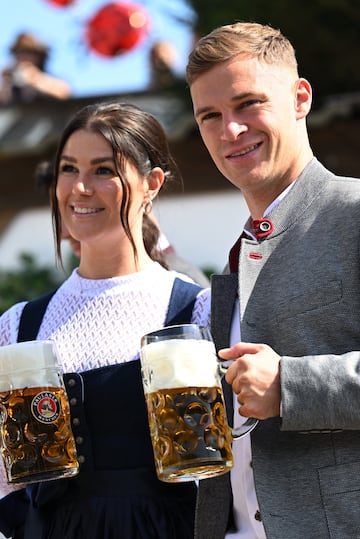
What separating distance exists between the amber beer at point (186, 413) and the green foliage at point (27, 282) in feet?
15.9

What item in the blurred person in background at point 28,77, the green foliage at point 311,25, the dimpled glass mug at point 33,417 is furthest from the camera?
the blurred person in background at point 28,77

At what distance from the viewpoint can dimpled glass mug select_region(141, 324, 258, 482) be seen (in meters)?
1.71

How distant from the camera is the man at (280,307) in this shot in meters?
1.73

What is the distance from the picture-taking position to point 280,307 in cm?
187

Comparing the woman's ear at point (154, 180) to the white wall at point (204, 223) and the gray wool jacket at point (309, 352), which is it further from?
the white wall at point (204, 223)

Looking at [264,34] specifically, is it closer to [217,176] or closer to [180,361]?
[180,361]

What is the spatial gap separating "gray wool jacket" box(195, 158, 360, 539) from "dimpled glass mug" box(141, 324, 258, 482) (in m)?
0.11

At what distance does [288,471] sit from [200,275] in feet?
5.22

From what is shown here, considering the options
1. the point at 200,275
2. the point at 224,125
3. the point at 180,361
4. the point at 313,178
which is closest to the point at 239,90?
the point at 224,125

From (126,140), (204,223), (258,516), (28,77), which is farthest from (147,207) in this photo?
(28,77)

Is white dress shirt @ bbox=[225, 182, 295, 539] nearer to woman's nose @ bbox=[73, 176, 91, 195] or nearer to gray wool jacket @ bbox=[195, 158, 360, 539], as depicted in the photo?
gray wool jacket @ bbox=[195, 158, 360, 539]

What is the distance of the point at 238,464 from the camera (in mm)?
1974

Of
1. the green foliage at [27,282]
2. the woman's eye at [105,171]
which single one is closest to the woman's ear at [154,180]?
the woman's eye at [105,171]

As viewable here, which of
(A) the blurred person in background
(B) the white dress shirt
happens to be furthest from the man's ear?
(A) the blurred person in background
